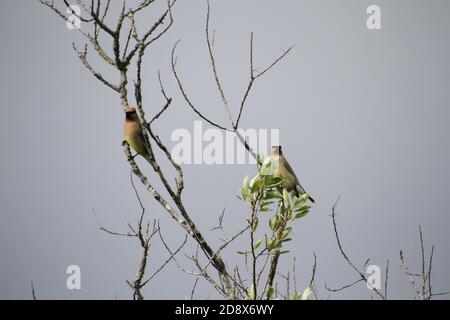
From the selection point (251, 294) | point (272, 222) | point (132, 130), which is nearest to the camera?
point (251, 294)

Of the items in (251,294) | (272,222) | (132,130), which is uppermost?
(132,130)

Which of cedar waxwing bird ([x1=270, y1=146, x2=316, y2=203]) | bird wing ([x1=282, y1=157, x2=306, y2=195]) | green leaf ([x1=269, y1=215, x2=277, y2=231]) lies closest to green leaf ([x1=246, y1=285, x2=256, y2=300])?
green leaf ([x1=269, y1=215, x2=277, y2=231])

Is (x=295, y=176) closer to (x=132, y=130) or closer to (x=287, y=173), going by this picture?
(x=287, y=173)

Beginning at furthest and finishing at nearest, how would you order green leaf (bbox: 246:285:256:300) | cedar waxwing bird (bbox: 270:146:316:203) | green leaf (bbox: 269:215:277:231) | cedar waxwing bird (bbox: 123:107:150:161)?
cedar waxwing bird (bbox: 270:146:316:203)
cedar waxwing bird (bbox: 123:107:150:161)
green leaf (bbox: 269:215:277:231)
green leaf (bbox: 246:285:256:300)

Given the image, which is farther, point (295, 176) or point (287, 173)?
point (295, 176)

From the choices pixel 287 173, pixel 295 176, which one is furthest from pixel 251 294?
pixel 295 176

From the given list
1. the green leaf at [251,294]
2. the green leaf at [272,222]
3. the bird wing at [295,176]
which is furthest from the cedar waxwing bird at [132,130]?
the green leaf at [251,294]

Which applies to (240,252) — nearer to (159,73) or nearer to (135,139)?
(159,73)

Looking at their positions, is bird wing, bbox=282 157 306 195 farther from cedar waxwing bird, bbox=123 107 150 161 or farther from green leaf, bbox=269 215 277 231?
green leaf, bbox=269 215 277 231

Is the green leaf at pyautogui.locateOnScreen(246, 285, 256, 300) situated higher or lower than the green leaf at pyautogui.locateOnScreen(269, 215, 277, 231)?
lower

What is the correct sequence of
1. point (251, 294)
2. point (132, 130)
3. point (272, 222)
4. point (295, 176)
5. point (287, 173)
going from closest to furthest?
point (251, 294), point (272, 222), point (132, 130), point (287, 173), point (295, 176)
